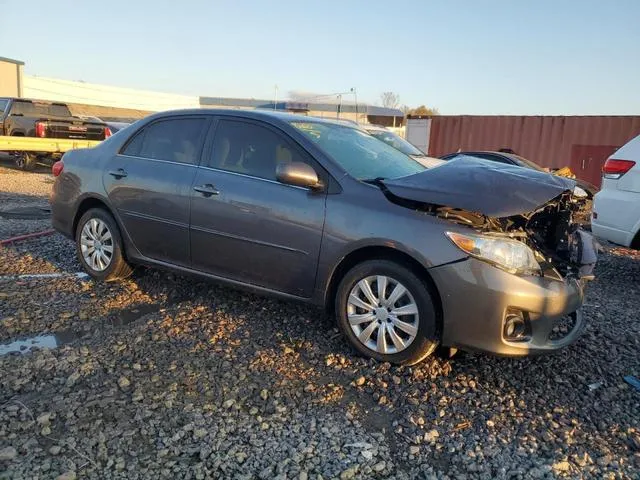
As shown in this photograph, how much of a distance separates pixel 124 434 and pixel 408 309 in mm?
1804

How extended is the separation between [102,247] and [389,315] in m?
2.94

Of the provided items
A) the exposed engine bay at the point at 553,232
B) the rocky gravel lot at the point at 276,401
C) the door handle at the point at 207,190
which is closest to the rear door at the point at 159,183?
the door handle at the point at 207,190

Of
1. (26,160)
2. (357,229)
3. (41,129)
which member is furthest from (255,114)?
(26,160)

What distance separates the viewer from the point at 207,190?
4.39 metres

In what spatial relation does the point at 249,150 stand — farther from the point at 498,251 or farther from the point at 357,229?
the point at 498,251

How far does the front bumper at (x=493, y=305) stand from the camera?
3.35 metres

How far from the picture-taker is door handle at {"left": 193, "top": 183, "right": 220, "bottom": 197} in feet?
14.3

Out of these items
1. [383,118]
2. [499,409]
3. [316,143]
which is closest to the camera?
[499,409]

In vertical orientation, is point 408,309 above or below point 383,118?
below

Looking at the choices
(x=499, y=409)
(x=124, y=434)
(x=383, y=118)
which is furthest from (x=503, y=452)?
(x=383, y=118)

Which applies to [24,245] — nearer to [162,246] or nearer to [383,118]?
[162,246]

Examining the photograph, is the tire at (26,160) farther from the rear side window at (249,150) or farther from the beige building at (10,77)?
the beige building at (10,77)

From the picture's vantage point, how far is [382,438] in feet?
9.54

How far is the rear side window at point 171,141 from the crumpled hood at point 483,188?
1.75 m
